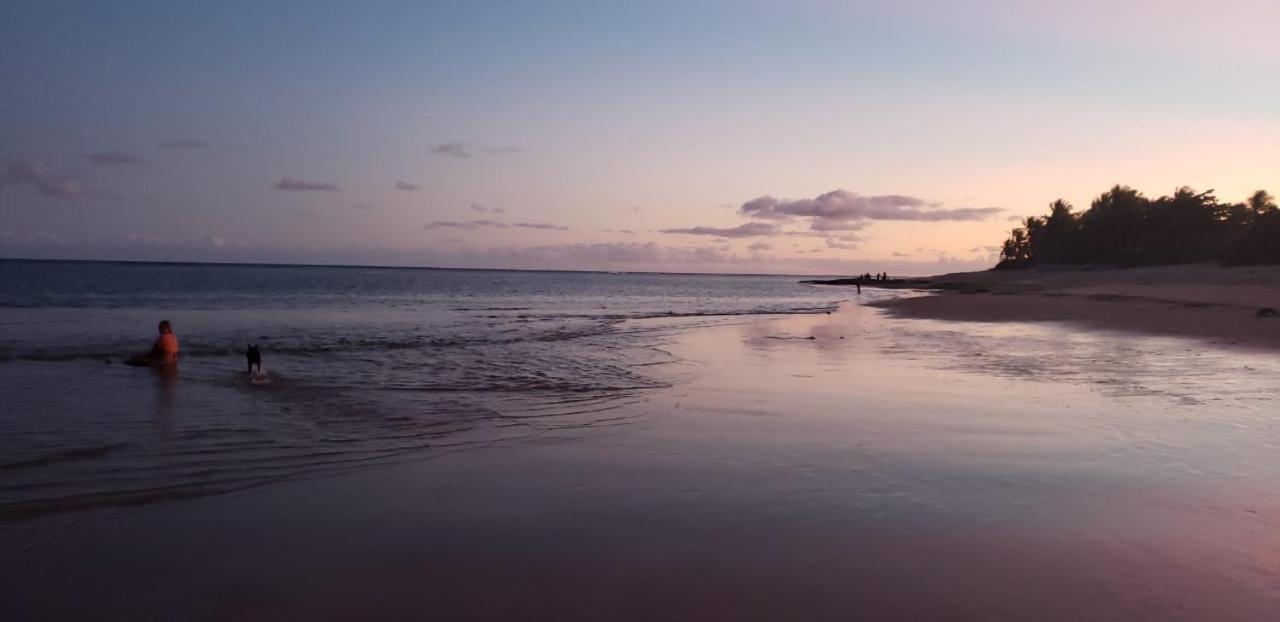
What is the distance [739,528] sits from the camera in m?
A: 6.21

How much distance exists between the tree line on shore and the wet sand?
57506 mm

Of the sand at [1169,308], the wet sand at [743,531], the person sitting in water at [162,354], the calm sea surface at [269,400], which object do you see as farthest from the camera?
the sand at [1169,308]

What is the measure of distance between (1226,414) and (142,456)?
43.9ft

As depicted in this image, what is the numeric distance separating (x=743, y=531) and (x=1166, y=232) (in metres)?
83.4

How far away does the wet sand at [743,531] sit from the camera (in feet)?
15.9

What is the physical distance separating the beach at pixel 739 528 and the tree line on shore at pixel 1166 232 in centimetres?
5726

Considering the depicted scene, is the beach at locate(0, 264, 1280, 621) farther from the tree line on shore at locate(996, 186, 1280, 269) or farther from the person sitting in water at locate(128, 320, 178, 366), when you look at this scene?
the tree line on shore at locate(996, 186, 1280, 269)

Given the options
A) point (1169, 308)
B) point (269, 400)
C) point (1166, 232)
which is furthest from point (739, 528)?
point (1166, 232)

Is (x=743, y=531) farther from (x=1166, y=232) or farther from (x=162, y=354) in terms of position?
(x=1166, y=232)

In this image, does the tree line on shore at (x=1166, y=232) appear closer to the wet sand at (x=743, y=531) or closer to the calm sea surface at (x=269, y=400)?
the calm sea surface at (x=269, y=400)

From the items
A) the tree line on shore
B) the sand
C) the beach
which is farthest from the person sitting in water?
the tree line on shore

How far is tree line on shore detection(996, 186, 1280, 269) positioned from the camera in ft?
185

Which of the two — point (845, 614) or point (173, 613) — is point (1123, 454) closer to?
point (845, 614)

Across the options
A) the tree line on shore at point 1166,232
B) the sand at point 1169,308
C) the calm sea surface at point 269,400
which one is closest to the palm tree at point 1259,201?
the tree line on shore at point 1166,232
